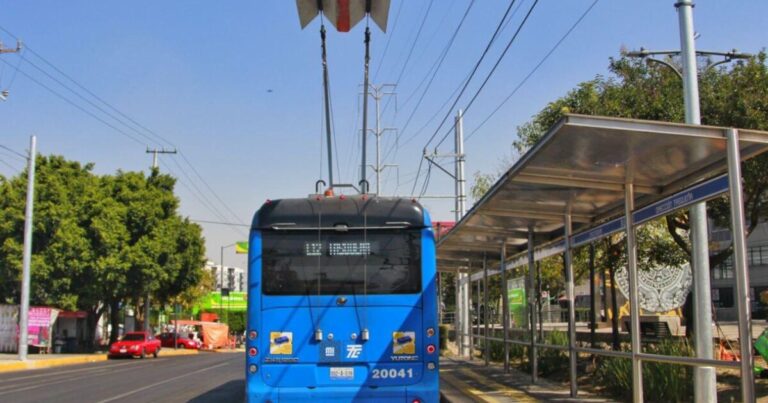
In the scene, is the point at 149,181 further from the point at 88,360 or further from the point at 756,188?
the point at 756,188

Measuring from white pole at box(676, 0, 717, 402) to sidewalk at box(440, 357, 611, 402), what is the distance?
8.64ft

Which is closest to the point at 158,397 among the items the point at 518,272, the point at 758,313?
the point at 518,272

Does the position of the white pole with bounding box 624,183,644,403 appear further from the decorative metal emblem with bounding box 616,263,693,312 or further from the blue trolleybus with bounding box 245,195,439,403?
the decorative metal emblem with bounding box 616,263,693,312

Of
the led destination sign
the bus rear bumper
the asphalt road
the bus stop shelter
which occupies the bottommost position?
the asphalt road

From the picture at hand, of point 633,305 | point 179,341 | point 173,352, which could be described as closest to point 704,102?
point 633,305

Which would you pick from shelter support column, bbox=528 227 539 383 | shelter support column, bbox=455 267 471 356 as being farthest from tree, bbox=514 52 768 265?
shelter support column, bbox=455 267 471 356

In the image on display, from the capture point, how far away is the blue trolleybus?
933 centimetres

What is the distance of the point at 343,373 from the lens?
940cm

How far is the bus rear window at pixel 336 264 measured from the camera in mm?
9531

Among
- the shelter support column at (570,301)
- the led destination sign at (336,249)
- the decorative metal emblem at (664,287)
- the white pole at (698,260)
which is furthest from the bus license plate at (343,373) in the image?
the decorative metal emblem at (664,287)

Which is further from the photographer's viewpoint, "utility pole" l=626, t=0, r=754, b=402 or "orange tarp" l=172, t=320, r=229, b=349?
"orange tarp" l=172, t=320, r=229, b=349

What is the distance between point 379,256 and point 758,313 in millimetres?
44786

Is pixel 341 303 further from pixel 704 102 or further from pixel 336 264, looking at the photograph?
pixel 704 102

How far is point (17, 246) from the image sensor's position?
36.8 m
